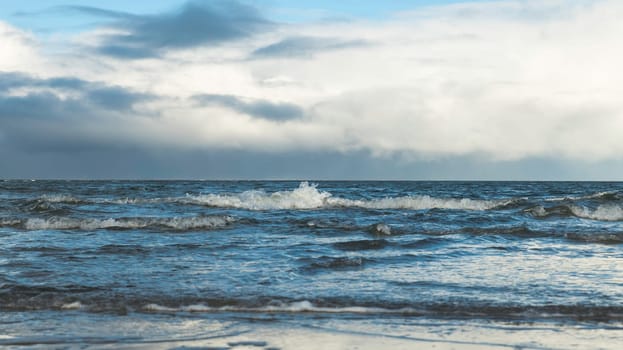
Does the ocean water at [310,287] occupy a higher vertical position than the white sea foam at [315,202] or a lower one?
lower

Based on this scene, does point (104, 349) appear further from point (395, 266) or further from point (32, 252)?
point (32, 252)

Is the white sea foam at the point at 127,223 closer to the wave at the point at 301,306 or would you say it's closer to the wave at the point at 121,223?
the wave at the point at 121,223

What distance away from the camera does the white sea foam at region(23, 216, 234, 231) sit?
1841cm

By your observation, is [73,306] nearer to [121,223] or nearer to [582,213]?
[121,223]

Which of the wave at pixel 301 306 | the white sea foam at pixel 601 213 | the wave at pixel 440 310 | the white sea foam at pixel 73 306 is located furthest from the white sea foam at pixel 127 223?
the white sea foam at pixel 601 213

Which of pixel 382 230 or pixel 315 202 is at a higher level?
pixel 315 202

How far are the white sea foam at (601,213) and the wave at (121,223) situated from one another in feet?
42.0

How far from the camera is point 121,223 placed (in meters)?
19.2

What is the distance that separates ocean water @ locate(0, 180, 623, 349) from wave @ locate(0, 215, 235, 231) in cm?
69

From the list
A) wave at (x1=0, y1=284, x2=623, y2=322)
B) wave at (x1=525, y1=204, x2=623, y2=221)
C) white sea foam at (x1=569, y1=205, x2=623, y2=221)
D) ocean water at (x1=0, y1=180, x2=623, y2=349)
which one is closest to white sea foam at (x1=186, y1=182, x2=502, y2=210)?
wave at (x1=525, y1=204, x2=623, y2=221)

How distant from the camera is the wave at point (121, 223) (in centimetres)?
1838

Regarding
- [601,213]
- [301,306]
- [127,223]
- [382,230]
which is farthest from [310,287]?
[601,213]

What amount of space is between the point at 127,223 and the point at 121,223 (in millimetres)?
172

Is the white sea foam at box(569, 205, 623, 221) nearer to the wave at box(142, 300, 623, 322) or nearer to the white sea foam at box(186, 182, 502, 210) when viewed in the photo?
the white sea foam at box(186, 182, 502, 210)
